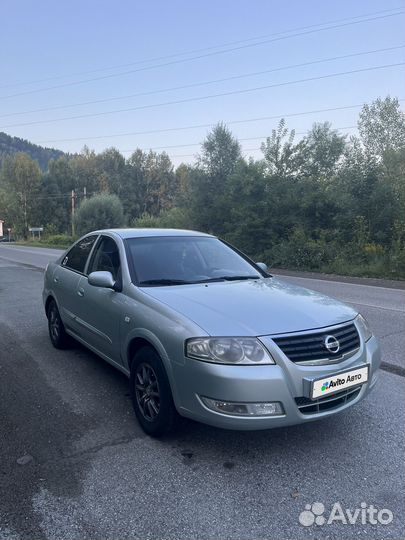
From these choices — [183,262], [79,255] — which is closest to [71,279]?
[79,255]

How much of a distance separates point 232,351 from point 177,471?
870 mm

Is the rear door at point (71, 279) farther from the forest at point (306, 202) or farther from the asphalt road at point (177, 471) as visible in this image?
the forest at point (306, 202)

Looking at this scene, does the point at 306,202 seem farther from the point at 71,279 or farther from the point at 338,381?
the point at 338,381

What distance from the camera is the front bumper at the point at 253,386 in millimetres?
2811

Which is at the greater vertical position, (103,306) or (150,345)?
(103,306)

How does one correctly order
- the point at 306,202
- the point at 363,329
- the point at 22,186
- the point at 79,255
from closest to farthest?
the point at 363,329
the point at 79,255
the point at 306,202
the point at 22,186

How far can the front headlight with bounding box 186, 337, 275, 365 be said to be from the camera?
2877 millimetres

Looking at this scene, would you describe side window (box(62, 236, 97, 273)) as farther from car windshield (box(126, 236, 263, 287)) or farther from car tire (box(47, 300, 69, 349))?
car windshield (box(126, 236, 263, 287))

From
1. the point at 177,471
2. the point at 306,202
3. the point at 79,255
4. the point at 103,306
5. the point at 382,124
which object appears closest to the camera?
the point at 177,471

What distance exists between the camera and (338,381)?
301 centimetres

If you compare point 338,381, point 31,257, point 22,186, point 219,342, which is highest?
point 22,186

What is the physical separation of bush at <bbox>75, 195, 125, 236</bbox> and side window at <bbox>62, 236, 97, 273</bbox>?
4524 centimetres

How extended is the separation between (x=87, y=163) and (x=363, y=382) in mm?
83169

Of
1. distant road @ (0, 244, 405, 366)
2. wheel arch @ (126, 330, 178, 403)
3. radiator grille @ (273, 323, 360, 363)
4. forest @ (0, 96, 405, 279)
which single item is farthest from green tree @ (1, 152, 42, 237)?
radiator grille @ (273, 323, 360, 363)
